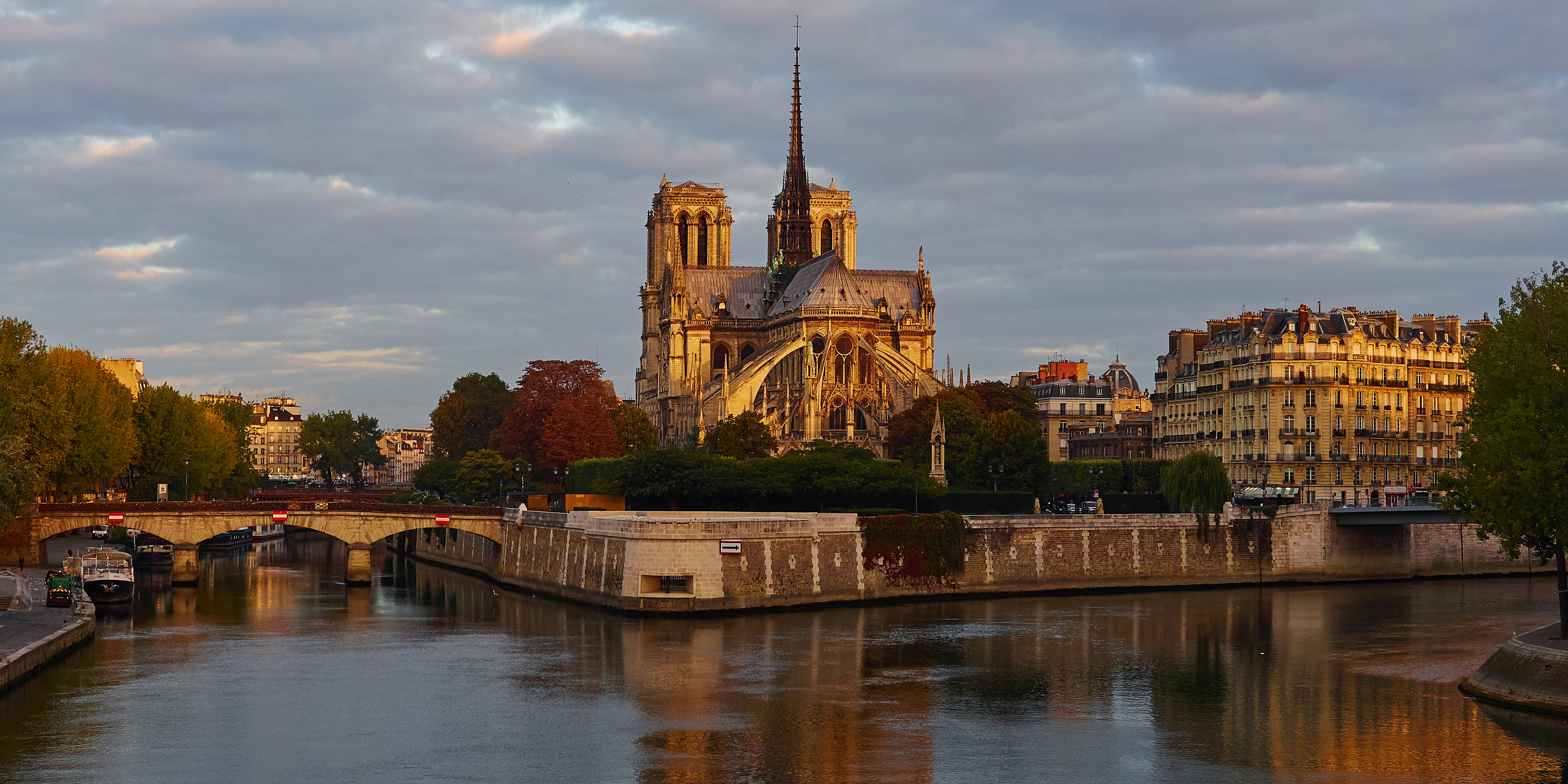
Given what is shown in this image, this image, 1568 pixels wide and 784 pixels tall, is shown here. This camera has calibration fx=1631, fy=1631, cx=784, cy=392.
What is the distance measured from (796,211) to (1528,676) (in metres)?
104

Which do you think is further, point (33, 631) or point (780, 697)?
point (33, 631)

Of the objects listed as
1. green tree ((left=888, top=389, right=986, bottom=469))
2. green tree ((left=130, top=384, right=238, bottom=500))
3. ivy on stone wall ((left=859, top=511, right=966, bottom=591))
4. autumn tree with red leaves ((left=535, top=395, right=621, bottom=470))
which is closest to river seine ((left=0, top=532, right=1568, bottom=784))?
ivy on stone wall ((left=859, top=511, right=966, bottom=591))

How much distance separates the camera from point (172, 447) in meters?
83.2

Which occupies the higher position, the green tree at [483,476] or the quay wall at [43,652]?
the green tree at [483,476]

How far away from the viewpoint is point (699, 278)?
13538 centimetres

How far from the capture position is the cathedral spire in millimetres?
133875

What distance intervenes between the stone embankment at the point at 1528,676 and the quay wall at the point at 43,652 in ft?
111

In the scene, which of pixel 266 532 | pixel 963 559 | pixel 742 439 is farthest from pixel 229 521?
pixel 266 532

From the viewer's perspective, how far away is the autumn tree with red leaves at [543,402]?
9619 cm

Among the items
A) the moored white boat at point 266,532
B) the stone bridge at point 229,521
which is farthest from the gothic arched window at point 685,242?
the stone bridge at point 229,521

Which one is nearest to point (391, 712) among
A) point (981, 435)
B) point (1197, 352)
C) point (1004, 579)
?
point (1004, 579)

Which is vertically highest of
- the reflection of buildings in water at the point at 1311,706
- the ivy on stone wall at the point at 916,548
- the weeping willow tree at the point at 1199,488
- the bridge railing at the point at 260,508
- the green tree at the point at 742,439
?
the green tree at the point at 742,439

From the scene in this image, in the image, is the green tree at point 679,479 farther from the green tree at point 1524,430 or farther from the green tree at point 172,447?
the green tree at point 1524,430

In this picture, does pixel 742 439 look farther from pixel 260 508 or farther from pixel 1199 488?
pixel 260 508
